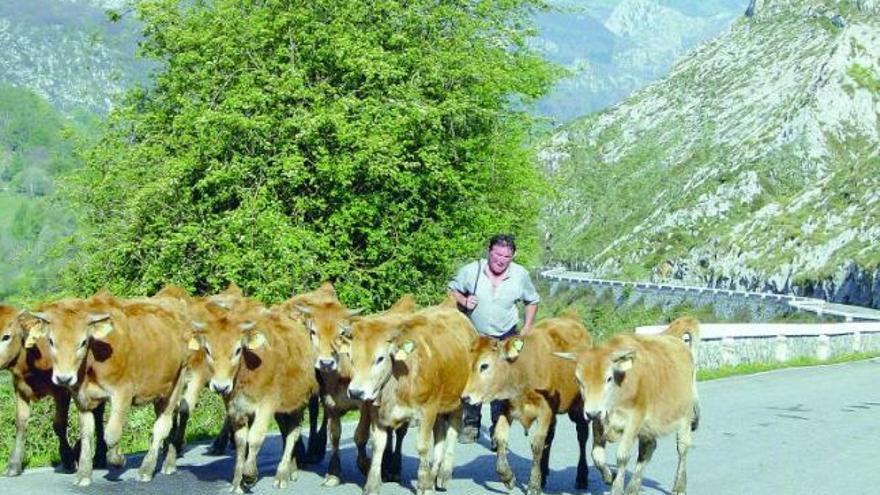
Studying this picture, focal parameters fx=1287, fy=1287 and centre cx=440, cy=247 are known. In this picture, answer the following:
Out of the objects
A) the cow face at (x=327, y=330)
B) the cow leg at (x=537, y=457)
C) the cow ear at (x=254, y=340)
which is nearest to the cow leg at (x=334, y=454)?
the cow face at (x=327, y=330)

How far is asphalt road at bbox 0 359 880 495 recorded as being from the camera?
39.8 feet

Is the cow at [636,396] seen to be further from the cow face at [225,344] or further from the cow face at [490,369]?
the cow face at [225,344]

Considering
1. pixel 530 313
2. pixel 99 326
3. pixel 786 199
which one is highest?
pixel 786 199

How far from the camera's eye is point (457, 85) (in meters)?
32.5

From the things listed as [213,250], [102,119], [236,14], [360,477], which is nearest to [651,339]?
[360,477]

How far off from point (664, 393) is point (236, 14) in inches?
836

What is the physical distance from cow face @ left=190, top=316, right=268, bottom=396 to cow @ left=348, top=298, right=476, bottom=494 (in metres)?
1.06

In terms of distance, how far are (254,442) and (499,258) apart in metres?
3.43

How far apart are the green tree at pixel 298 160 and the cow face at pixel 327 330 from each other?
13.6m

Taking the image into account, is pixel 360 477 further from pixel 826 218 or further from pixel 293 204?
pixel 826 218

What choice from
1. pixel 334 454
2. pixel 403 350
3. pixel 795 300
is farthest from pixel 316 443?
pixel 795 300

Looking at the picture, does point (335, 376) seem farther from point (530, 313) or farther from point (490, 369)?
point (530, 313)

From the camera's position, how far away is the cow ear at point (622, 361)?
442 inches

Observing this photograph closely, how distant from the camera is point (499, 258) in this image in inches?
541
